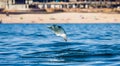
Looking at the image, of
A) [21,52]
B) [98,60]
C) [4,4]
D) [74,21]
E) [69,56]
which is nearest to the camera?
[98,60]

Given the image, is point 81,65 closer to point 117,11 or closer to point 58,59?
point 58,59

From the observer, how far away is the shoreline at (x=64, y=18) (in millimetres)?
128250

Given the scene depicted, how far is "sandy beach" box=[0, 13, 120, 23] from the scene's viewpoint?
12821 cm

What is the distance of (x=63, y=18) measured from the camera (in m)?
133

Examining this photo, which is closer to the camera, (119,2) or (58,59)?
(58,59)

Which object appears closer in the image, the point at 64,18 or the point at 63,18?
the point at 64,18

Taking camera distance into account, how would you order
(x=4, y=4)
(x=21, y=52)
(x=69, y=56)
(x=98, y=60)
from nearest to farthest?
1. (x=98, y=60)
2. (x=69, y=56)
3. (x=21, y=52)
4. (x=4, y=4)

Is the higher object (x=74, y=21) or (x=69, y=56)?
(x=69, y=56)

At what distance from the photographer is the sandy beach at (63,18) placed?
128 metres

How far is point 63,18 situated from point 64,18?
304mm

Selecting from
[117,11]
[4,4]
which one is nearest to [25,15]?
[4,4]

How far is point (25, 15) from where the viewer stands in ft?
445

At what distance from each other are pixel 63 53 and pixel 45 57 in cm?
250

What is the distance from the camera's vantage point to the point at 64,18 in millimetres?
133125
